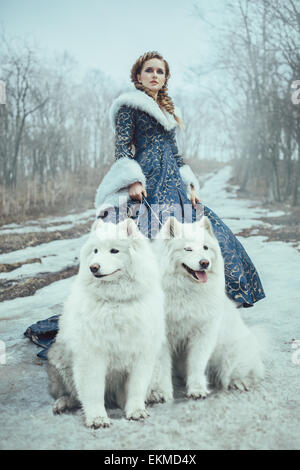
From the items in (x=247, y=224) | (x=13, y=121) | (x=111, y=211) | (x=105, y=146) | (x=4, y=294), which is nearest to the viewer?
(x=111, y=211)

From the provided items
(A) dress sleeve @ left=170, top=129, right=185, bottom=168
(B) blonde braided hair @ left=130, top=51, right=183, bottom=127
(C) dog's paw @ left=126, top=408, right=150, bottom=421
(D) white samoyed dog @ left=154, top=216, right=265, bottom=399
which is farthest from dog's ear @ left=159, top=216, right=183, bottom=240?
(B) blonde braided hair @ left=130, top=51, right=183, bottom=127

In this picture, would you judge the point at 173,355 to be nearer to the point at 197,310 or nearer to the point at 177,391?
the point at 177,391

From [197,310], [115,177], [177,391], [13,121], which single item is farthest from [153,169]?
[13,121]

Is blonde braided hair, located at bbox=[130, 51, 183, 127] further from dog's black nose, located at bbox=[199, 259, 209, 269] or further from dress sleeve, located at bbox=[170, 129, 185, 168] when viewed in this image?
dog's black nose, located at bbox=[199, 259, 209, 269]

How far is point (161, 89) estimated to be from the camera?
2.62 meters

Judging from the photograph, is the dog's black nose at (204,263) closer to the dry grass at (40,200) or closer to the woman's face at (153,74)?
the woman's face at (153,74)

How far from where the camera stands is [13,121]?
17.7 metres

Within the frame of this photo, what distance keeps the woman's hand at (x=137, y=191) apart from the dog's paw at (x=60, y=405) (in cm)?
126

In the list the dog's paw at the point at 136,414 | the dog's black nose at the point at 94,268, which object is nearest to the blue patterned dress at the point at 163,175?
the dog's black nose at the point at 94,268

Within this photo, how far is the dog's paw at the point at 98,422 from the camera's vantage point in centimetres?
163

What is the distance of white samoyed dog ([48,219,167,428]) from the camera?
65.4 inches

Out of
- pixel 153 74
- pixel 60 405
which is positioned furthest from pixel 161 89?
pixel 60 405

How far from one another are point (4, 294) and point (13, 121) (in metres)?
15.8

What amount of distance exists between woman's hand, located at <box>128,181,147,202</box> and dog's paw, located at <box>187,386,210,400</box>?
3.90ft
